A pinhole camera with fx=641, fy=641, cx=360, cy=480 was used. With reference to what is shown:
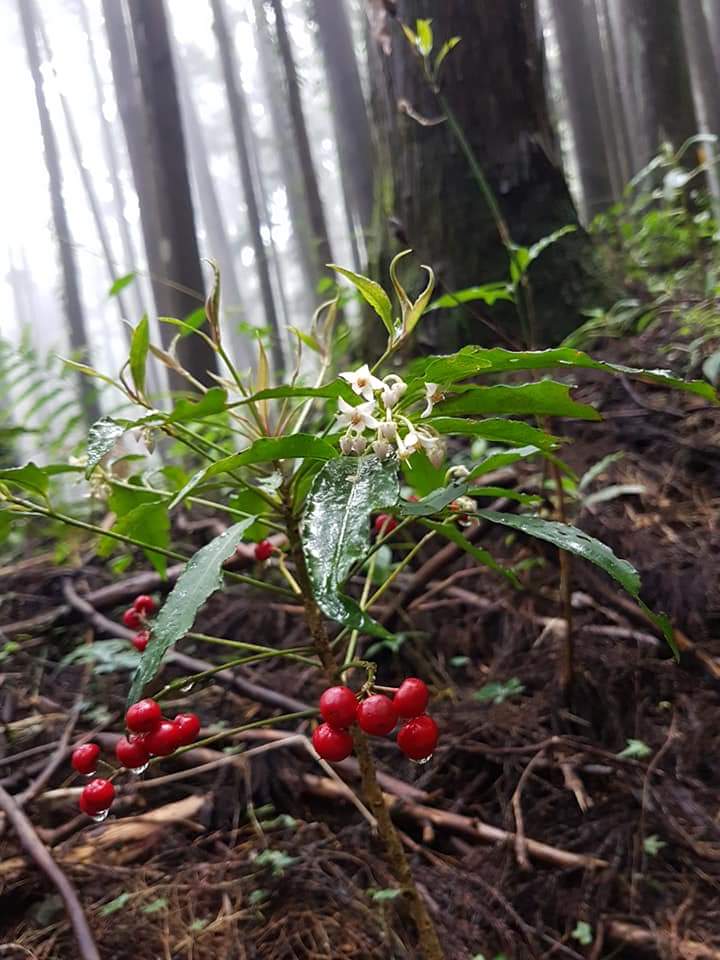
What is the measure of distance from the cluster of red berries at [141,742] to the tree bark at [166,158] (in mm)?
3602

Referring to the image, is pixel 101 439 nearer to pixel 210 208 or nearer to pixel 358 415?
pixel 358 415

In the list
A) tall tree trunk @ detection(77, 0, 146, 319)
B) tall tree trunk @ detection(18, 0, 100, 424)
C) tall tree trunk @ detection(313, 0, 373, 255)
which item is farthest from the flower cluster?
tall tree trunk @ detection(77, 0, 146, 319)

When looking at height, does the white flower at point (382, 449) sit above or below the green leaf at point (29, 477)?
below

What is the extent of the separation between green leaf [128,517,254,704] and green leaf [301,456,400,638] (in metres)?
0.15

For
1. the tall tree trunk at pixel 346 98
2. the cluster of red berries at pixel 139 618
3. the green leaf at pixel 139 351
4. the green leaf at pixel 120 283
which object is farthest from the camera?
the tall tree trunk at pixel 346 98

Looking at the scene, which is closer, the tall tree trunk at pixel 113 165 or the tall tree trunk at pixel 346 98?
the tall tree trunk at pixel 346 98

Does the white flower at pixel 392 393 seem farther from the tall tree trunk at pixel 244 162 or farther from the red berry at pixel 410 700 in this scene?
the tall tree trunk at pixel 244 162

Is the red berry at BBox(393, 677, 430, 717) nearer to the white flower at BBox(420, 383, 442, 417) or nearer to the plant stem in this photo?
the plant stem

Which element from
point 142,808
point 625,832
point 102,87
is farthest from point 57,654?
point 102,87

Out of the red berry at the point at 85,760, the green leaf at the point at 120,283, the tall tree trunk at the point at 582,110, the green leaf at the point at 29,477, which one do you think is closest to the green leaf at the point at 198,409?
the green leaf at the point at 29,477

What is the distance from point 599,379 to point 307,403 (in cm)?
199

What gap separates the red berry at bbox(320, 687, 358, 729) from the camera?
88 centimetres

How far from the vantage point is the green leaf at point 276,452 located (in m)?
0.86

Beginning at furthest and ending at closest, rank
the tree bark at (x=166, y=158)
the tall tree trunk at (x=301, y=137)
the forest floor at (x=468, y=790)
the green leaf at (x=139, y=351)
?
1. the tall tree trunk at (x=301, y=137)
2. the tree bark at (x=166, y=158)
3. the forest floor at (x=468, y=790)
4. the green leaf at (x=139, y=351)
